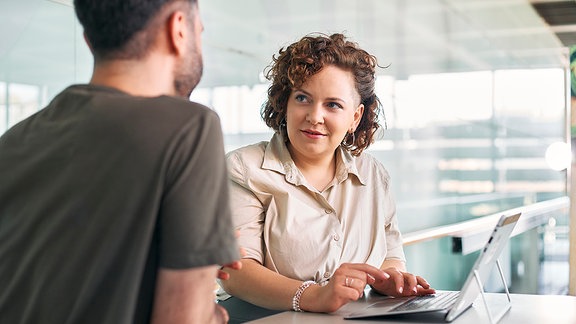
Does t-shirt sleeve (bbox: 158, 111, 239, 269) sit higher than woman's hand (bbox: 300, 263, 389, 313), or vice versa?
t-shirt sleeve (bbox: 158, 111, 239, 269)

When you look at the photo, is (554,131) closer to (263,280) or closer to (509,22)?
(509,22)

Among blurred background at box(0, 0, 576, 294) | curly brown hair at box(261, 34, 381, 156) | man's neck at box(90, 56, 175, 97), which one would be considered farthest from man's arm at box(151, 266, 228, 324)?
blurred background at box(0, 0, 576, 294)

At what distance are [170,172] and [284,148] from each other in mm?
1419

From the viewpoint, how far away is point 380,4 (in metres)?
4.83

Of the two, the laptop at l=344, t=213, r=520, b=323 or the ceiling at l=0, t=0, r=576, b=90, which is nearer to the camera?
the laptop at l=344, t=213, r=520, b=323

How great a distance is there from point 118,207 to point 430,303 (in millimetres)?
1138

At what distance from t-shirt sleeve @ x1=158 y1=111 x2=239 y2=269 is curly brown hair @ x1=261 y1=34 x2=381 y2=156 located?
4.55 ft

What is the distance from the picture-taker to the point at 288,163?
8.21ft

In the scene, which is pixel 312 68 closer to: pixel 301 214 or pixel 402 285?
pixel 301 214

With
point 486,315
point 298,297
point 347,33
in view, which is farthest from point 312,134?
point 347,33

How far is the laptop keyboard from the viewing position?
1991mm

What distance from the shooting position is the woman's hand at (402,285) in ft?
7.30

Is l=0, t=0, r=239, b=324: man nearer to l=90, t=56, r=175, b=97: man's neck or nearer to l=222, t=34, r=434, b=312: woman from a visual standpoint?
l=90, t=56, r=175, b=97: man's neck

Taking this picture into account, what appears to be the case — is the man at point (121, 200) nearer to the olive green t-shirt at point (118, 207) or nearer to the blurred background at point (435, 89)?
the olive green t-shirt at point (118, 207)
